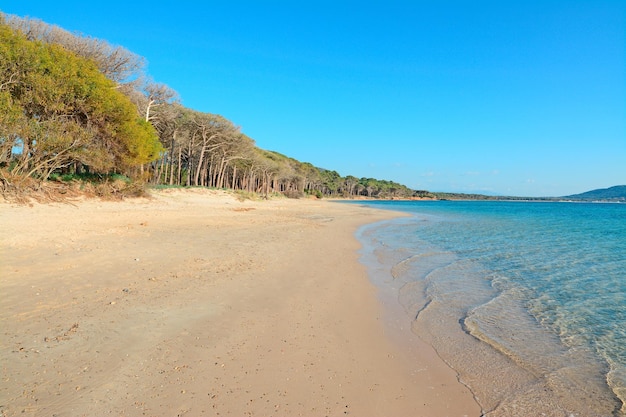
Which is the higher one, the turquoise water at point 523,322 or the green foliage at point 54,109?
the green foliage at point 54,109

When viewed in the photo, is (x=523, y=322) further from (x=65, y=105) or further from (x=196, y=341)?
(x=65, y=105)

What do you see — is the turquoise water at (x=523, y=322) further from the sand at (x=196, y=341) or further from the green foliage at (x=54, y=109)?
the green foliage at (x=54, y=109)

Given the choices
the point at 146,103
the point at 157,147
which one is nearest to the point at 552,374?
the point at 157,147

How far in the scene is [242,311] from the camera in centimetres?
558

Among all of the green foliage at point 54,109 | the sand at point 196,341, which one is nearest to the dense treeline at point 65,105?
the green foliage at point 54,109

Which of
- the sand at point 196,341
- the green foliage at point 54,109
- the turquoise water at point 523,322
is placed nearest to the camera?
the sand at point 196,341

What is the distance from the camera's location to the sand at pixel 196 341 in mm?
3193

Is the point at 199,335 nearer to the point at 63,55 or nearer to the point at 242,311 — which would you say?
the point at 242,311

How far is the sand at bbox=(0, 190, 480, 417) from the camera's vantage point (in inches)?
126

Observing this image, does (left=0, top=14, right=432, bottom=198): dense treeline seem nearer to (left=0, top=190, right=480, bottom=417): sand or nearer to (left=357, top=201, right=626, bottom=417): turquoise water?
(left=0, top=190, right=480, bottom=417): sand

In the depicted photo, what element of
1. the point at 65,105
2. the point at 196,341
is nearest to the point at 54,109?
the point at 65,105

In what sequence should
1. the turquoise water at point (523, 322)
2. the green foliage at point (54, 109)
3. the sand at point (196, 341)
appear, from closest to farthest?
the sand at point (196, 341) < the turquoise water at point (523, 322) < the green foliage at point (54, 109)

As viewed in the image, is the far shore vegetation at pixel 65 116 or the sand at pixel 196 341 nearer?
the sand at pixel 196 341

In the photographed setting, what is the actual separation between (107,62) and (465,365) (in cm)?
3020
